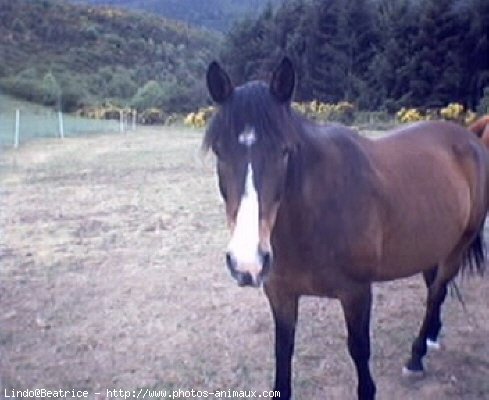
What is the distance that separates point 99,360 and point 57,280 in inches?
60.9

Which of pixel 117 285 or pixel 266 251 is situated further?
pixel 117 285

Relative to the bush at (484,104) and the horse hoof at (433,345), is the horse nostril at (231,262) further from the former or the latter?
the bush at (484,104)

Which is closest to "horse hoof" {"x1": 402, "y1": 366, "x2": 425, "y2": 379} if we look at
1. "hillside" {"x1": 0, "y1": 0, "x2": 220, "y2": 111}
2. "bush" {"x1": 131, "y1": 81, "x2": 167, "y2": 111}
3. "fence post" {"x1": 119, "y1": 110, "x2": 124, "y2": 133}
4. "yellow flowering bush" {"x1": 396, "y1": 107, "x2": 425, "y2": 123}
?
"hillside" {"x1": 0, "y1": 0, "x2": 220, "y2": 111}

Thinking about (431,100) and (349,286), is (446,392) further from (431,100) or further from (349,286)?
(431,100)

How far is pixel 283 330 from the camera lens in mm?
2723

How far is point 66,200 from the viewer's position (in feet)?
26.9

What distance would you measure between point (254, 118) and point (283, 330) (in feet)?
3.55

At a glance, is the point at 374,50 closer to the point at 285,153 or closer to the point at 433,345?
the point at 433,345

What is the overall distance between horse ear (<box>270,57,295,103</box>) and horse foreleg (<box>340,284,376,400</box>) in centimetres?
87

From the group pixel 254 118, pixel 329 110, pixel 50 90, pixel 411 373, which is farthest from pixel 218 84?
pixel 50 90

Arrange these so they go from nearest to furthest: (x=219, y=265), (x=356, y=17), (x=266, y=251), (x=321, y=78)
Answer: (x=266, y=251) → (x=219, y=265) → (x=321, y=78) → (x=356, y=17)

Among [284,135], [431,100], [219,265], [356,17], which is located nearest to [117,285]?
[219,265]

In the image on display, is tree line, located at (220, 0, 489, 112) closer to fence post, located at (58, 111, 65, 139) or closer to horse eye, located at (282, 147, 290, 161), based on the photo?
fence post, located at (58, 111, 65, 139)

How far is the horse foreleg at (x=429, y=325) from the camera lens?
3180 mm
